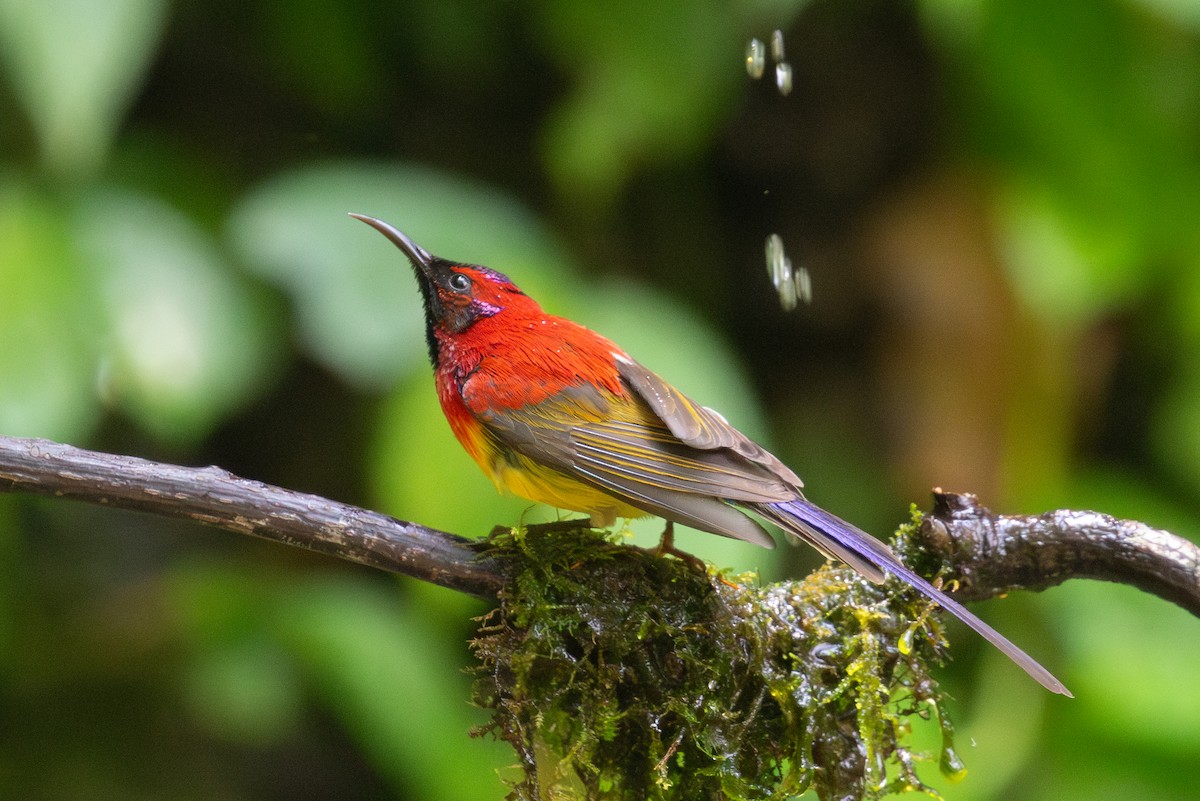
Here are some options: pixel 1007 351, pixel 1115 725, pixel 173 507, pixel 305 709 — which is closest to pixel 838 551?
pixel 173 507

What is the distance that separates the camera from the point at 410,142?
16.4 feet

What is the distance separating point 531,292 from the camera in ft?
11.6

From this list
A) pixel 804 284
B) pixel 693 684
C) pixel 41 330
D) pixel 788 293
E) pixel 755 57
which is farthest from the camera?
pixel 788 293

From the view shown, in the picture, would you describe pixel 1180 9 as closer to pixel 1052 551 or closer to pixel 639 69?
pixel 639 69

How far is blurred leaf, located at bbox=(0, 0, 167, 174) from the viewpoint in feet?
11.2

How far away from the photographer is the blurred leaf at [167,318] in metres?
3.53

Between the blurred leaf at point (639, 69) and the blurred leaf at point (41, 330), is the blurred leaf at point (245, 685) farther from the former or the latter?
the blurred leaf at point (639, 69)

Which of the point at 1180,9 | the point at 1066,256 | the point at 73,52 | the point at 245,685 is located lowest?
the point at 245,685

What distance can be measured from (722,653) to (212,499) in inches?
36.8

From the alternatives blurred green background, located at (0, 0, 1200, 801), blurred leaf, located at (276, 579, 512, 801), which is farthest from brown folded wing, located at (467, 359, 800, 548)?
blurred leaf, located at (276, 579, 512, 801)

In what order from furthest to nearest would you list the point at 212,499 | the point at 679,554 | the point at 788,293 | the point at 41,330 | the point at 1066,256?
the point at 788,293 → the point at 1066,256 → the point at 41,330 → the point at 679,554 → the point at 212,499

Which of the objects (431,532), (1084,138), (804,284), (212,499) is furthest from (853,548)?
(804,284)

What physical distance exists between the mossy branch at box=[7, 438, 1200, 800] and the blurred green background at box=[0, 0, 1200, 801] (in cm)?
92

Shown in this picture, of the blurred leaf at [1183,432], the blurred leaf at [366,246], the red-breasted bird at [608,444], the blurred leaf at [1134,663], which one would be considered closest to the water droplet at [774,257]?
the blurred leaf at [366,246]
